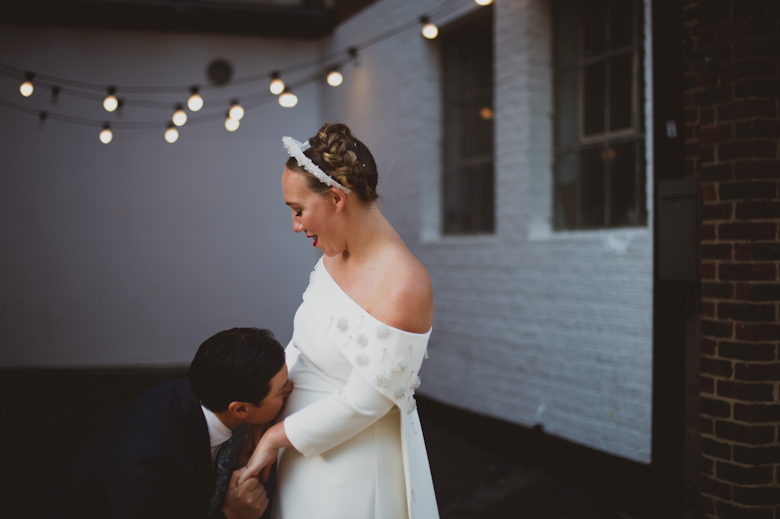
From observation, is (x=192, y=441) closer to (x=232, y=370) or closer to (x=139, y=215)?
(x=232, y=370)

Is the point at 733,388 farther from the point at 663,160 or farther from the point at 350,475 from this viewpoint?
the point at 350,475

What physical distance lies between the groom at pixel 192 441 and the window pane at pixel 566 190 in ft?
12.0

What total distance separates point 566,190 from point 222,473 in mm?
3876

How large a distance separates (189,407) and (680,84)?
2158mm

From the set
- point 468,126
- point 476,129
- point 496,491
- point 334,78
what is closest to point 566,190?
point 476,129

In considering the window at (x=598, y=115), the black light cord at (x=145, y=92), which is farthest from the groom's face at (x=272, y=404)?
the black light cord at (x=145, y=92)

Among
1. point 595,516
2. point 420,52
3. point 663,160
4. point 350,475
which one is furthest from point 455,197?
point 350,475

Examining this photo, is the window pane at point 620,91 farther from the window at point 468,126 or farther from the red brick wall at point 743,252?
the window at point 468,126

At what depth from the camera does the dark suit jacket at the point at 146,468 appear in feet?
5.29

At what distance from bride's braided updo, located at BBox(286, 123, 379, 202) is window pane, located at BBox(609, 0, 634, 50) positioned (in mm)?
3307

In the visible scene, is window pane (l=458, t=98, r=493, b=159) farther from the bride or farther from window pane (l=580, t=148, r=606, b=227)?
the bride

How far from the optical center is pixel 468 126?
6176 millimetres

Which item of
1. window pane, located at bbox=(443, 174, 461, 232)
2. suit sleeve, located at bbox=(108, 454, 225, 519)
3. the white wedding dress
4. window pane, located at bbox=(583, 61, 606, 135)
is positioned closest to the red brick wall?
window pane, located at bbox=(583, 61, 606, 135)

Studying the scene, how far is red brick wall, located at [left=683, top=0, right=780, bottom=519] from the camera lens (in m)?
3.09
